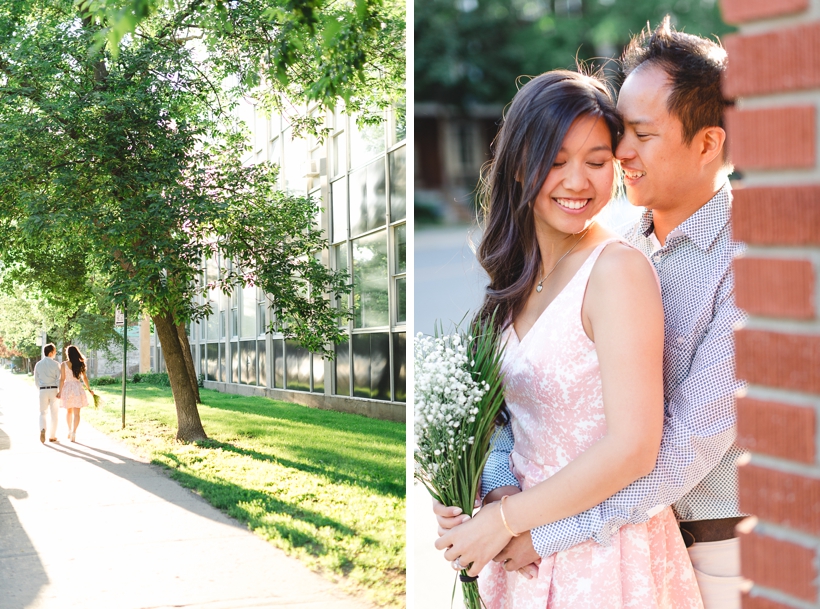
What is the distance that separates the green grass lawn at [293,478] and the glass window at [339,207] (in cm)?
107

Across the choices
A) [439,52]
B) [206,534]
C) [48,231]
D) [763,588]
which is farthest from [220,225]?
[763,588]

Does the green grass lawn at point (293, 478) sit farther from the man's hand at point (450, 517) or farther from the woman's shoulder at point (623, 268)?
the woman's shoulder at point (623, 268)

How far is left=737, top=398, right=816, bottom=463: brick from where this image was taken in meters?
0.64

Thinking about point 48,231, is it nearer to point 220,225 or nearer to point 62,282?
point 62,282

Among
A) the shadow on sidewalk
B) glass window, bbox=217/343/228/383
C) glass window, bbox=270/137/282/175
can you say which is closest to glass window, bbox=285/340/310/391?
glass window, bbox=217/343/228/383

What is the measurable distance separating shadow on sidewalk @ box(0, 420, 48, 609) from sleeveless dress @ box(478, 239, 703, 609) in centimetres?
263

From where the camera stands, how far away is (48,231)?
11.3ft

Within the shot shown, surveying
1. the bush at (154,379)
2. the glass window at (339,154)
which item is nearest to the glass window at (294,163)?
the glass window at (339,154)

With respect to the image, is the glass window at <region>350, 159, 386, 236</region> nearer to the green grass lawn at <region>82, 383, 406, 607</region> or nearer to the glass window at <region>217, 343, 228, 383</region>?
the glass window at <region>217, 343, 228, 383</region>

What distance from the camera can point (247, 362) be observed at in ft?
13.7

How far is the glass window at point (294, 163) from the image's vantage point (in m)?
3.93

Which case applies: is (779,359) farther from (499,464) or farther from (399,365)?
(399,365)

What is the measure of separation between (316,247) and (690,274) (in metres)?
2.76

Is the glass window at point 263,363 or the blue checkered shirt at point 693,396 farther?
the glass window at point 263,363
